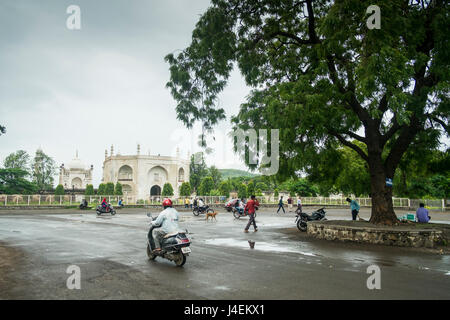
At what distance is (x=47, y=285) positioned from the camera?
5129 millimetres

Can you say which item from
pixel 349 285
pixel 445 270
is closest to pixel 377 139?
pixel 445 270

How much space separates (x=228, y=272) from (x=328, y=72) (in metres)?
7.66

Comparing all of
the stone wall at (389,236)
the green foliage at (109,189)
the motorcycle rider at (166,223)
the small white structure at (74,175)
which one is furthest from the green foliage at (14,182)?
the stone wall at (389,236)

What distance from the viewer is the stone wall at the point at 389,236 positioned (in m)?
9.75

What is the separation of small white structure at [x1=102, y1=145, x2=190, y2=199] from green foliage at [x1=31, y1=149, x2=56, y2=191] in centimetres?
1493

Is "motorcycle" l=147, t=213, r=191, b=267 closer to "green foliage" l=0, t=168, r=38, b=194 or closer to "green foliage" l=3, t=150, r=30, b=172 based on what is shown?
"green foliage" l=0, t=168, r=38, b=194

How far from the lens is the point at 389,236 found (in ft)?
33.0

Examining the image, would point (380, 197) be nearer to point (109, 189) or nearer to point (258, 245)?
point (258, 245)

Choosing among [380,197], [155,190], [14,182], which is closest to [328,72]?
[380,197]

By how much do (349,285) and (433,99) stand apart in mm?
7963

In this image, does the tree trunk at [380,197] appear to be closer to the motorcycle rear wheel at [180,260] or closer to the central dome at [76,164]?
the motorcycle rear wheel at [180,260]

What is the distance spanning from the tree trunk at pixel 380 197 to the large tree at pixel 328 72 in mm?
34

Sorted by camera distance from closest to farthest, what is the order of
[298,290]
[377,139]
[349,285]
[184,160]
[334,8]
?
[298,290], [349,285], [334,8], [377,139], [184,160]
